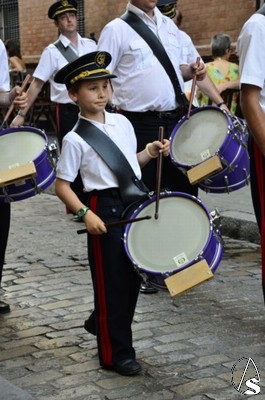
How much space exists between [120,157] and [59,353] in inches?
43.1

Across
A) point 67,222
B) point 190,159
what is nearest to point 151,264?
point 190,159

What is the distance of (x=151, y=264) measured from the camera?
13.2 ft

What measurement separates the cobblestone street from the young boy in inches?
7.2

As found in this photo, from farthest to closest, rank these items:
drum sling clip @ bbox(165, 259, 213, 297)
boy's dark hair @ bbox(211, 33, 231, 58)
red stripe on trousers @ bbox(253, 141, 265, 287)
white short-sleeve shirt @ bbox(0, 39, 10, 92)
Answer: boy's dark hair @ bbox(211, 33, 231, 58), white short-sleeve shirt @ bbox(0, 39, 10, 92), red stripe on trousers @ bbox(253, 141, 265, 287), drum sling clip @ bbox(165, 259, 213, 297)

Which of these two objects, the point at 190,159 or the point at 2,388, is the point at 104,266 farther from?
the point at 190,159

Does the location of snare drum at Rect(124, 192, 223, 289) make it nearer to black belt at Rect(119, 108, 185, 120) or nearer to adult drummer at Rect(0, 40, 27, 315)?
adult drummer at Rect(0, 40, 27, 315)

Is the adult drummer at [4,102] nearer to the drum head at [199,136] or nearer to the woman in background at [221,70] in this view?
the drum head at [199,136]

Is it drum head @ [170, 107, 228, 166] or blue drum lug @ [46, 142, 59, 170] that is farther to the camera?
drum head @ [170, 107, 228, 166]

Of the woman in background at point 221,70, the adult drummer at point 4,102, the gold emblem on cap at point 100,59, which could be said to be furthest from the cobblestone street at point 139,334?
the woman in background at point 221,70

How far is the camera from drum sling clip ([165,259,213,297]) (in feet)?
12.8

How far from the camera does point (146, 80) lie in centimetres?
580

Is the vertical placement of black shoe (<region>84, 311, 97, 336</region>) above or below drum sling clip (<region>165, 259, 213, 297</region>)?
below

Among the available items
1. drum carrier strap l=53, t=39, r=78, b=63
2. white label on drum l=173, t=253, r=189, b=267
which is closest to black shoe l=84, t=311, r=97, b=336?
white label on drum l=173, t=253, r=189, b=267

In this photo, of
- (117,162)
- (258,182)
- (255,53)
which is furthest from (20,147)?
(255,53)
